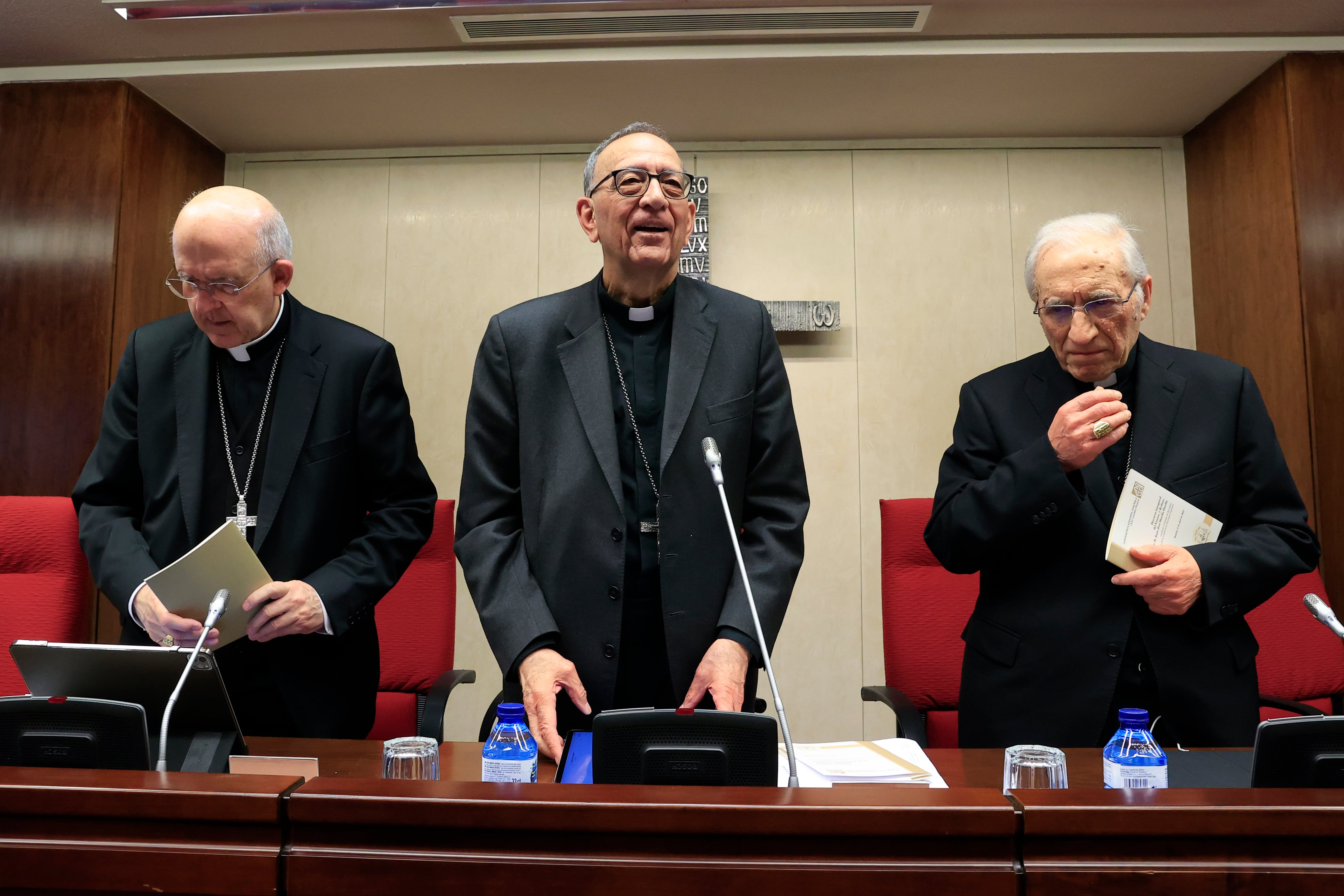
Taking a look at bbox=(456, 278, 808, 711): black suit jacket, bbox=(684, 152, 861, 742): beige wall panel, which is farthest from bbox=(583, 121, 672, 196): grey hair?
bbox=(684, 152, 861, 742): beige wall panel

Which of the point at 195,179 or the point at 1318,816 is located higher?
the point at 195,179

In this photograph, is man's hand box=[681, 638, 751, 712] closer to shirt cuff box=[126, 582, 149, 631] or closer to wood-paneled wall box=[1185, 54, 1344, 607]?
shirt cuff box=[126, 582, 149, 631]

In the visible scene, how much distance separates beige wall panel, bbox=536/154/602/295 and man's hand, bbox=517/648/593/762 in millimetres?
2707

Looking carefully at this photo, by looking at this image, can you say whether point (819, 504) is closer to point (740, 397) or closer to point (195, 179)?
point (740, 397)

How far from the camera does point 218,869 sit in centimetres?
95

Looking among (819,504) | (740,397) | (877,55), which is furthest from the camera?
(819,504)

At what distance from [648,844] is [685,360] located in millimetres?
992

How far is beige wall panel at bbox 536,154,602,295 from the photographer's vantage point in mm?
4070

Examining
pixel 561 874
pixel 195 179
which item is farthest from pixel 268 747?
pixel 195 179

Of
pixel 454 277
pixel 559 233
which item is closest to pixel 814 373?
pixel 559 233

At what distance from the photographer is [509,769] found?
129 centimetres

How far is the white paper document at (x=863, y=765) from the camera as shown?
1379 millimetres

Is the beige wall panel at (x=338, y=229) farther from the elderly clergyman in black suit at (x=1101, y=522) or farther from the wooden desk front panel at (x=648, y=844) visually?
the wooden desk front panel at (x=648, y=844)

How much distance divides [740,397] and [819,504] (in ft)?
7.42
